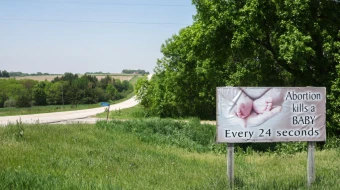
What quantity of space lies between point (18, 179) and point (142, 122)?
56.4ft

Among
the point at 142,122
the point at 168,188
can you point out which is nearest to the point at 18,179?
the point at 168,188

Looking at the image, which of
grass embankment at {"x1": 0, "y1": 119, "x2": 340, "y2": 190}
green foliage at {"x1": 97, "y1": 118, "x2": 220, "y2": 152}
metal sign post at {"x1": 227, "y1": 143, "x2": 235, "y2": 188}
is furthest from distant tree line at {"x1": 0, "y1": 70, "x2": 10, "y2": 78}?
metal sign post at {"x1": 227, "y1": 143, "x2": 235, "y2": 188}

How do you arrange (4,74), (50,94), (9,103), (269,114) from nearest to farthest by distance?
(269,114) → (9,103) → (50,94) → (4,74)

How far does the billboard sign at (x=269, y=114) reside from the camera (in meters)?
6.70

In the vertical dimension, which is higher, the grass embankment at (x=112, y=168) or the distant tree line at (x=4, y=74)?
the distant tree line at (x=4, y=74)

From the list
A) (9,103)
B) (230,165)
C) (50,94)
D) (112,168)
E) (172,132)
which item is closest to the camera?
(230,165)

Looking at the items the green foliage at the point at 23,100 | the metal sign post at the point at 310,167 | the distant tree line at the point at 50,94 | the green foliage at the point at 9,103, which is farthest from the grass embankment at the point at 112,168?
the distant tree line at the point at 50,94

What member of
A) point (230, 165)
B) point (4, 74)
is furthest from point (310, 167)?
point (4, 74)

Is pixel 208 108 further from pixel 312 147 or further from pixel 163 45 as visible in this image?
pixel 312 147

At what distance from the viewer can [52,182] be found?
600cm

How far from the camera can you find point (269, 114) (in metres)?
6.89

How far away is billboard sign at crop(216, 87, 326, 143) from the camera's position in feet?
22.0

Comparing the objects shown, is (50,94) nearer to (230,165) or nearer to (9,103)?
(9,103)

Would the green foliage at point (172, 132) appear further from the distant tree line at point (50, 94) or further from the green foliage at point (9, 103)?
the green foliage at point (9, 103)
